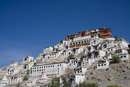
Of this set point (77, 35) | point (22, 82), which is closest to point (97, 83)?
point (22, 82)

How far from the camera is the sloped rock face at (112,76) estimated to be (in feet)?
144

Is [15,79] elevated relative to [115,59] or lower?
lower

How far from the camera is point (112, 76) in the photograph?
4612cm

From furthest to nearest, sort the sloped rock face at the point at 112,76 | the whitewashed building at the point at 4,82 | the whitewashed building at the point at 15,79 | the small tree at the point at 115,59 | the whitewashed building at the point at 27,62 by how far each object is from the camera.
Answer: the whitewashed building at the point at 27,62 < the whitewashed building at the point at 4,82 < the whitewashed building at the point at 15,79 < the small tree at the point at 115,59 < the sloped rock face at the point at 112,76

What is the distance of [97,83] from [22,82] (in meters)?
23.6

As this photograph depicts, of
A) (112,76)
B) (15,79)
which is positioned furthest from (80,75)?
(15,79)

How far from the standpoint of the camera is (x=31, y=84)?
57.4m

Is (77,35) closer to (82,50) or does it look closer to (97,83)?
(82,50)

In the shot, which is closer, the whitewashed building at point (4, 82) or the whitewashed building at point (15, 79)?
the whitewashed building at point (15, 79)

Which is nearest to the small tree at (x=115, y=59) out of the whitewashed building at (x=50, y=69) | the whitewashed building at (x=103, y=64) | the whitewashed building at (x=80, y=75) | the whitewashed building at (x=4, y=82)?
the whitewashed building at (x=103, y=64)

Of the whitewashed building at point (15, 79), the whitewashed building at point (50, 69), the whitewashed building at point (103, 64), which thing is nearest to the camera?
the whitewashed building at point (103, 64)

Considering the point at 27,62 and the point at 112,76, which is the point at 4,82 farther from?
the point at 112,76

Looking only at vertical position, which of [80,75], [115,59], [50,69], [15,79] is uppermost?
[115,59]

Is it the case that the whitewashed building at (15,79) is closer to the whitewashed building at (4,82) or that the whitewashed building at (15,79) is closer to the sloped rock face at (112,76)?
the whitewashed building at (4,82)
